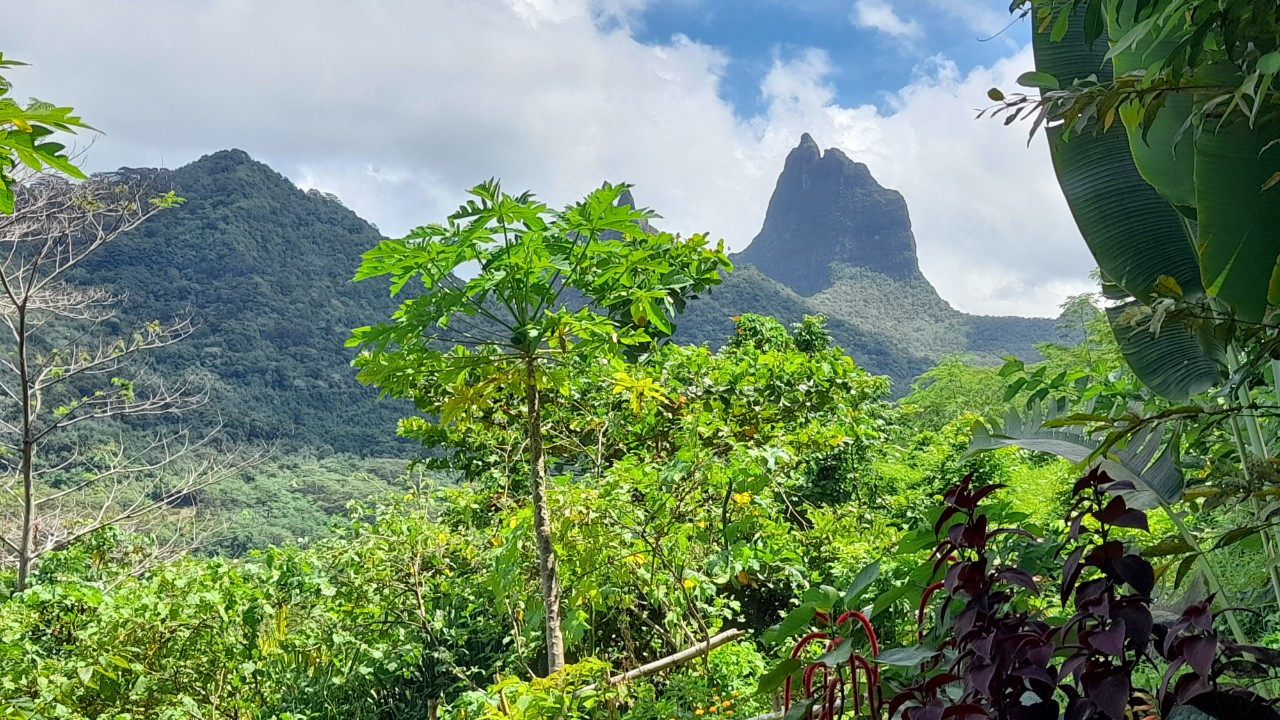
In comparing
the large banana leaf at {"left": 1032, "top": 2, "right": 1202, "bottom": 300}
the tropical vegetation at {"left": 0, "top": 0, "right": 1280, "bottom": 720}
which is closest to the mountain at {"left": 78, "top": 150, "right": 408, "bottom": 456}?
the tropical vegetation at {"left": 0, "top": 0, "right": 1280, "bottom": 720}

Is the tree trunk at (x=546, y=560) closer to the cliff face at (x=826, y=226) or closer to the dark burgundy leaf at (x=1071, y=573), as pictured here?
the dark burgundy leaf at (x=1071, y=573)

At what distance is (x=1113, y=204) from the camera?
2.08 meters

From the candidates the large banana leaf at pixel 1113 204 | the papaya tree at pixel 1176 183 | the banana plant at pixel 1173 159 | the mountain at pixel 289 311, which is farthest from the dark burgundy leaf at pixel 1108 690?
the mountain at pixel 289 311

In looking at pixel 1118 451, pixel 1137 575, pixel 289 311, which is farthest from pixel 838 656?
pixel 289 311

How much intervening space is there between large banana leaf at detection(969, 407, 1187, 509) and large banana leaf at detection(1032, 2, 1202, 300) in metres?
0.52

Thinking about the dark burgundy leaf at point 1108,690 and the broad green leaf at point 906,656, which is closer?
the dark burgundy leaf at point 1108,690

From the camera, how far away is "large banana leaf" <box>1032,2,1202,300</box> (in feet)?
6.68

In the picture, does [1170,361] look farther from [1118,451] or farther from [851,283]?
[851,283]

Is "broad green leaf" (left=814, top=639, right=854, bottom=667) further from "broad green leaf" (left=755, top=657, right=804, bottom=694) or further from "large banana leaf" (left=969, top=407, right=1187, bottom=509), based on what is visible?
"large banana leaf" (left=969, top=407, right=1187, bottom=509)

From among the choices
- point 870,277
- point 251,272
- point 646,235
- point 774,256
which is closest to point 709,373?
point 646,235

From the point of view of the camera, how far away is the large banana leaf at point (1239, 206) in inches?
56.7

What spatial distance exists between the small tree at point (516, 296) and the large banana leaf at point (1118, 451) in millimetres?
865

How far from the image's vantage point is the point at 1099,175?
209cm

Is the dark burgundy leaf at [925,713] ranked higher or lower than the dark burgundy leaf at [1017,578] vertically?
lower
